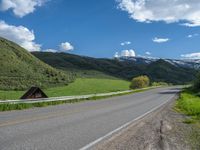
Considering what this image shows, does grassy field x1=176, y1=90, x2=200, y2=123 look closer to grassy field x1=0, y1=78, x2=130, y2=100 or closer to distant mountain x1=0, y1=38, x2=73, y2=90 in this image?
grassy field x1=0, y1=78, x2=130, y2=100

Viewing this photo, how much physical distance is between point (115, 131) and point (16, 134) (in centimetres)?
370

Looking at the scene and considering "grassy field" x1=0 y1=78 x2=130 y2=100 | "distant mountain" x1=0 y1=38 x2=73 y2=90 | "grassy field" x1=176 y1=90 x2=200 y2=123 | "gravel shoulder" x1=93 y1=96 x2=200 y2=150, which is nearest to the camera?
"gravel shoulder" x1=93 y1=96 x2=200 y2=150

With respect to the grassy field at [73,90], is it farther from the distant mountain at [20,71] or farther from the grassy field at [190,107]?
the grassy field at [190,107]

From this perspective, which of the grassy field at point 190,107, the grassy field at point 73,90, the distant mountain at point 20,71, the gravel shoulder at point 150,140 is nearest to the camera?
the gravel shoulder at point 150,140

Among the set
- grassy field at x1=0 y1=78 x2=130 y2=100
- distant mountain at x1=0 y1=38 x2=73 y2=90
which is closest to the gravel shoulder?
grassy field at x1=0 y1=78 x2=130 y2=100

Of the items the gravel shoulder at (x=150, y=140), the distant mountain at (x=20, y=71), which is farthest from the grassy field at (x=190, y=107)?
the distant mountain at (x=20, y=71)

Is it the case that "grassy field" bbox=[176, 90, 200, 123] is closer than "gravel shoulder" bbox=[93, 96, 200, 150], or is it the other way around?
"gravel shoulder" bbox=[93, 96, 200, 150]

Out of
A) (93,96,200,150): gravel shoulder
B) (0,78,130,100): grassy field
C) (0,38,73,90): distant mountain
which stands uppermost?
(0,38,73,90): distant mountain

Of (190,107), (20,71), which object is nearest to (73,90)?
(20,71)

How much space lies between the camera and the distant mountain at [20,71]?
261ft

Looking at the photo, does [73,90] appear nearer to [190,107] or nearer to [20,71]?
[20,71]

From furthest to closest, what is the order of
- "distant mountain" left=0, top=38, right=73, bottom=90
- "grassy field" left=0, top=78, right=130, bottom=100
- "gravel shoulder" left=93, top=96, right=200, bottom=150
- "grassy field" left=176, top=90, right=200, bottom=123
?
"distant mountain" left=0, top=38, right=73, bottom=90 → "grassy field" left=0, top=78, right=130, bottom=100 → "grassy field" left=176, top=90, right=200, bottom=123 → "gravel shoulder" left=93, top=96, right=200, bottom=150

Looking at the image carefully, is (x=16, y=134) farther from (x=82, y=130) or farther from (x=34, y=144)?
(x=82, y=130)

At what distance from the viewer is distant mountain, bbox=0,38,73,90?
261 feet
